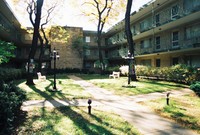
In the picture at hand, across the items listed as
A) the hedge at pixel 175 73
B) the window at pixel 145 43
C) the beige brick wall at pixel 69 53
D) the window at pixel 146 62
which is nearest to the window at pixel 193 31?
the hedge at pixel 175 73

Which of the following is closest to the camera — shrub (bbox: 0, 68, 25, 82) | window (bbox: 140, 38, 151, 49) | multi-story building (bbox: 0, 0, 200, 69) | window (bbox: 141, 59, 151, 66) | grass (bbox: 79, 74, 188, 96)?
grass (bbox: 79, 74, 188, 96)

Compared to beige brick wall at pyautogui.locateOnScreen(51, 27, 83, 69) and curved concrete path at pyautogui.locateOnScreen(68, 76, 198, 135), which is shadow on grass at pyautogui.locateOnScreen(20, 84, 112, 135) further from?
beige brick wall at pyautogui.locateOnScreen(51, 27, 83, 69)

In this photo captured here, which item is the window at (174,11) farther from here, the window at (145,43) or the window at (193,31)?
the window at (145,43)

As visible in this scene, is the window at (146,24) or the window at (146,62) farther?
the window at (146,62)

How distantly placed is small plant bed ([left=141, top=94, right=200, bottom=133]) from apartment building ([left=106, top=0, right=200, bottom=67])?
33.1ft

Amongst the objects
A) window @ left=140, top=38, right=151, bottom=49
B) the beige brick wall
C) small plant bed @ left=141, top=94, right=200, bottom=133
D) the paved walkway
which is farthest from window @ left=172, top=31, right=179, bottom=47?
the beige brick wall

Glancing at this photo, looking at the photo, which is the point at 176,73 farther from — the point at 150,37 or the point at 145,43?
the point at 145,43

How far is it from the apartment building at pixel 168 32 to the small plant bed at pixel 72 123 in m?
15.2

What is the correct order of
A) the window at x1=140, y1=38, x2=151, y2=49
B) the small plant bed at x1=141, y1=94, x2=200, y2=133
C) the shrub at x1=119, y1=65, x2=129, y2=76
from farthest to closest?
the window at x1=140, y1=38, x2=151, y2=49 → the shrub at x1=119, y1=65, x2=129, y2=76 → the small plant bed at x1=141, y1=94, x2=200, y2=133

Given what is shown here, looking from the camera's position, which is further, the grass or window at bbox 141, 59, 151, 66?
window at bbox 141, 59, 151, 66

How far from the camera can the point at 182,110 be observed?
9898mm

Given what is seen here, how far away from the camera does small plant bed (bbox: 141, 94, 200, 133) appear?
Answer: 322 inches

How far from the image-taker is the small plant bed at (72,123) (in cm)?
695

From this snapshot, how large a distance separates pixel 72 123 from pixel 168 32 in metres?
23.0
